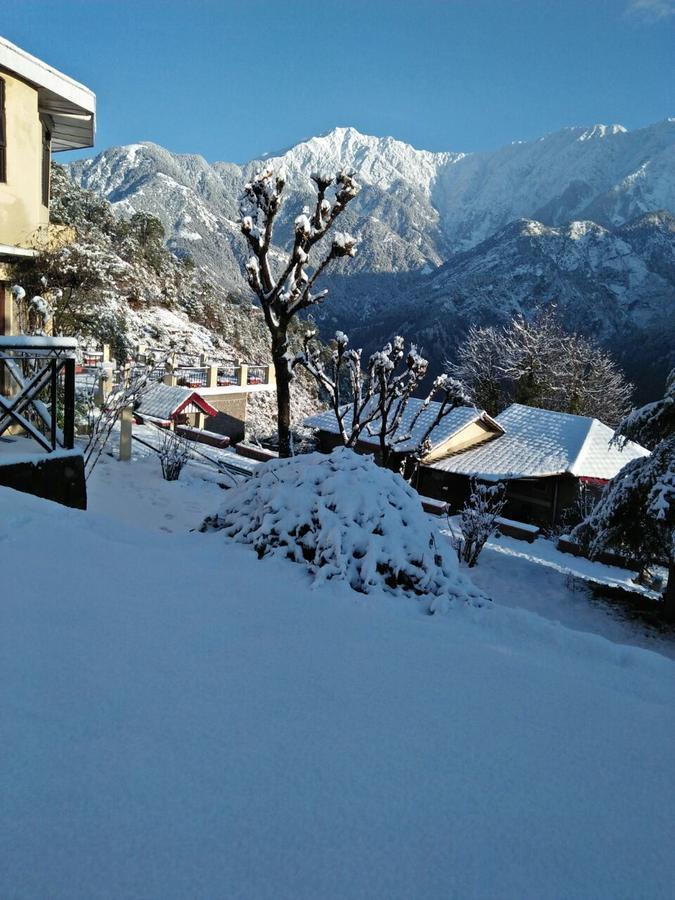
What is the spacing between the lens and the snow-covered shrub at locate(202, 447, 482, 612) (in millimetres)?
4434

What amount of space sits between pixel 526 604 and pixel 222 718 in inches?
336

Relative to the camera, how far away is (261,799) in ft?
5.94

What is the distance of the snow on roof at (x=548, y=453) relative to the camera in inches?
720

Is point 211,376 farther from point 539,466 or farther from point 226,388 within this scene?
point 539,466

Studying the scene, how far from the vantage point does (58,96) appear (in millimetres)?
9016

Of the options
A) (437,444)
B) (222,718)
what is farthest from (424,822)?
(437,444)

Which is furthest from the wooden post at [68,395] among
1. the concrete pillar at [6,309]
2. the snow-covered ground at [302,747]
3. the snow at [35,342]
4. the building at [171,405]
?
the building at [171,405]

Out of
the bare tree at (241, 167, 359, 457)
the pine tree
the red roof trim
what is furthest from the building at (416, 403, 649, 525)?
the bare tree at (241, 167, 359, 457)

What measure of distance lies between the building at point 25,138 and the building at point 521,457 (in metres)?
11.1

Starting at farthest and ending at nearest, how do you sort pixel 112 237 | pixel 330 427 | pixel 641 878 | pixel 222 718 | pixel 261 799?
pixel 112 237 → pixel 330 427 → pixel 222 718 → pixel 261 799 → pixel 641 878

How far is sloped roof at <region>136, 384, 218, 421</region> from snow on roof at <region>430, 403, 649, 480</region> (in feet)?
28.0

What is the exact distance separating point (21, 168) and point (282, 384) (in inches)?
208

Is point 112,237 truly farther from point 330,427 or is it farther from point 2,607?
point 2,607

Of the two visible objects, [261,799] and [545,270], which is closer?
[261,799]
